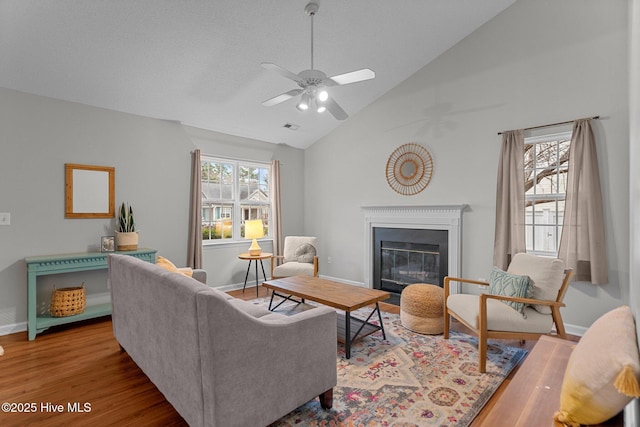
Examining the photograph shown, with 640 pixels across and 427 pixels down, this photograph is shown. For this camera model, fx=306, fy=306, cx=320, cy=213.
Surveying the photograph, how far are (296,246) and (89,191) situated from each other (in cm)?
291

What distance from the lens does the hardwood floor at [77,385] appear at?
192 cm

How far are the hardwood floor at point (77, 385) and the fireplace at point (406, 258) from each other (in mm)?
1422

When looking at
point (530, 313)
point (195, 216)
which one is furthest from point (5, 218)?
point (530, 313)

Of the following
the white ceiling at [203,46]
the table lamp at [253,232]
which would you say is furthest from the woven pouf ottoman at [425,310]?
the white ceiling at [203,46]

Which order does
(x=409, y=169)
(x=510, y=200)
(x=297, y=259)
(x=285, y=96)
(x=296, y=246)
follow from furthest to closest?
(x=296, y=246) < (x=297, y=259) < (x=409, y=169) < (x=510, y=200) < (x=285, y=96)

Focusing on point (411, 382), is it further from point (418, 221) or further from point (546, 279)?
point (418, 221)

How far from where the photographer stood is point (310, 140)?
580cm

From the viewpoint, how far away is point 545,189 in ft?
11.6

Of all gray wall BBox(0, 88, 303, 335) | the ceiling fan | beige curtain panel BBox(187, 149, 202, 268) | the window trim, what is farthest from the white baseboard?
the ceiling fan

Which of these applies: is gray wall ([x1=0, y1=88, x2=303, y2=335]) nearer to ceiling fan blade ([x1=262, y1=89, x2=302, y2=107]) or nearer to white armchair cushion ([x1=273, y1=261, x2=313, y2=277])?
white armchair cushion ([x1=273, y1=261, x2=313, y2=277])

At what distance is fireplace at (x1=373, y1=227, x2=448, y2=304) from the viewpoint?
4.21m

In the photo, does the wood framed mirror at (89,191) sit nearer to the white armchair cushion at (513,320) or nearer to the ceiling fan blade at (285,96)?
the ceiling fan blade at (285,96)

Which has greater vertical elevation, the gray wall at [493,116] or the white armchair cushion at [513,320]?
the gray wall at [493,116]

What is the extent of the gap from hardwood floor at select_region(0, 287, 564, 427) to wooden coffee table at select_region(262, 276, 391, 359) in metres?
1.13
